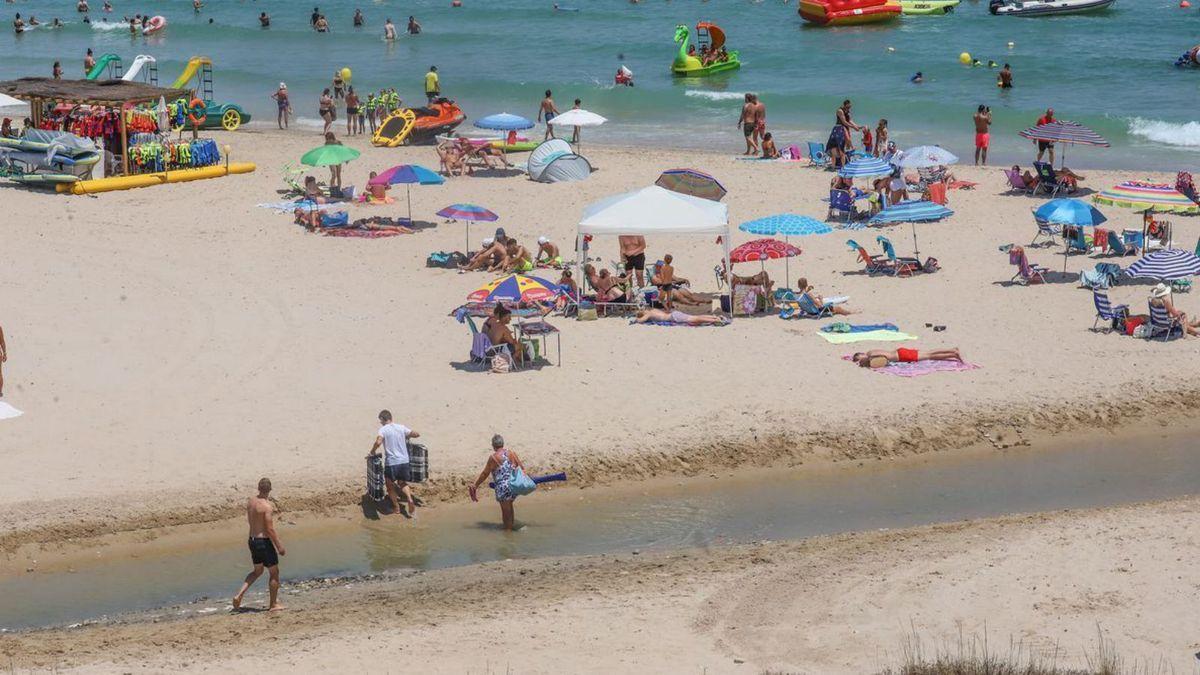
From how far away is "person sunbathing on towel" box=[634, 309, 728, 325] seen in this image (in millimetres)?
18516

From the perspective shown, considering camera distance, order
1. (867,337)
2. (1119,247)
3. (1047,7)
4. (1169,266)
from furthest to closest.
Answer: (1047,7), (1119,247), (1169,266), (867,337)

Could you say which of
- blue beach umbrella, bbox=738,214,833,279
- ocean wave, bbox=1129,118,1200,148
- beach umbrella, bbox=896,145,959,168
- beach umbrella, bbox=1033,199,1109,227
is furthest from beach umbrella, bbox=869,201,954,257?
ocean wave, bbox=1129,118,1200,148

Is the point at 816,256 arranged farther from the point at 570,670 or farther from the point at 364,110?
the point at 364,110

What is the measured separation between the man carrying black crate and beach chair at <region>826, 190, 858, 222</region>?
37.0ft

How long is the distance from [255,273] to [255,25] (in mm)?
41432

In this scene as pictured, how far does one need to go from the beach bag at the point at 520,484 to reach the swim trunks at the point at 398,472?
3.46ft

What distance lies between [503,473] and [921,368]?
5590 millimetres

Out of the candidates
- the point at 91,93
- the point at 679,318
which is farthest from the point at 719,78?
the point at 679,318

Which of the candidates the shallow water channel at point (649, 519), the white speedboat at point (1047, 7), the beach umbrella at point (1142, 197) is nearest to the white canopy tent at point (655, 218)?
the shallow water channel at point (649, 519)

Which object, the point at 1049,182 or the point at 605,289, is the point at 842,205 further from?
the point at 605,289

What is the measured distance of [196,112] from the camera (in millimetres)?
30844

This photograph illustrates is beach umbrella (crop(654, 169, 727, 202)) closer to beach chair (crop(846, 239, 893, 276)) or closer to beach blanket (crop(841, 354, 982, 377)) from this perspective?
beach chair (crop(846, 239, 893, 276))

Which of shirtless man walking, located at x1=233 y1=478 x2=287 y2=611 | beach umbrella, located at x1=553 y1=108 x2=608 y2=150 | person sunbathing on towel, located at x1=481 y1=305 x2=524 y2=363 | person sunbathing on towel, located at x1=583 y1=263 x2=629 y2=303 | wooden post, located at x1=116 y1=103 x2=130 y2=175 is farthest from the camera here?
beach umbrella, located at x1=553 y1=108 x2=608 y2=150

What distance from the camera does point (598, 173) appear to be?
27609mm
